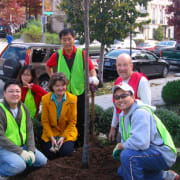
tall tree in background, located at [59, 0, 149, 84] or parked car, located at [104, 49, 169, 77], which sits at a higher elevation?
tall tree in background, located at [59, 0, 149, 84]

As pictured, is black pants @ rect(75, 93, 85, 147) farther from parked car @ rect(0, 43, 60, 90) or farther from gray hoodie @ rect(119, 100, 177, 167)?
parked car @ rect(0, 43, 60, 90)

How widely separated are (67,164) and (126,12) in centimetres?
871

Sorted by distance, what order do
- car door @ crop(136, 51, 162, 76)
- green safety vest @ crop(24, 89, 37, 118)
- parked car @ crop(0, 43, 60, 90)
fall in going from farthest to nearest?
car door @ crop(136, 51, 162, 76), parked car @ crop(0, 43, 60, 90), green safety vest @ crop(24, 89, 37, 118)

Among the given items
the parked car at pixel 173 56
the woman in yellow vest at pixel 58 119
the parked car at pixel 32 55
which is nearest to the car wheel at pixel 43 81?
the parked car at pixel 32 55

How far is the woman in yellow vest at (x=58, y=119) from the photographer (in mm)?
4234

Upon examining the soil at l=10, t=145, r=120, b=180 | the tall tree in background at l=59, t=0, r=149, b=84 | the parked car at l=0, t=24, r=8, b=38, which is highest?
the parked car at l=0, t=24, r=8, b=38

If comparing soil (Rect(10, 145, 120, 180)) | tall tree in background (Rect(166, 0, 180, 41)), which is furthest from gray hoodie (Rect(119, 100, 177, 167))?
tall tree in background (Rect(166, 0, 180, 41))

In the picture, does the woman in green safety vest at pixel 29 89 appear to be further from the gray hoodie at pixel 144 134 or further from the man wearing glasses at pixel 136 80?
the gray hoodie at pixel 144 134

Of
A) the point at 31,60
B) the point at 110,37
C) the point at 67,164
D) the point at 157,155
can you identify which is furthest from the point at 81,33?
the point at 157,155

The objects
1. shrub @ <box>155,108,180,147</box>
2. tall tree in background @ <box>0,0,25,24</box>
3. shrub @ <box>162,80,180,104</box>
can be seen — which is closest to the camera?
shrub @ <box>155,108,180,147</box>

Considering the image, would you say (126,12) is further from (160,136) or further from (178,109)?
(160,136)

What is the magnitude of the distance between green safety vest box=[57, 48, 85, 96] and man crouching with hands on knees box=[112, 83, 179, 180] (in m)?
1.30

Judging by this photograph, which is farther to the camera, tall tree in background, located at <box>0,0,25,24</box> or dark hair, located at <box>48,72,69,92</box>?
tall tree in background, located at <box>0,0,25,24</box>

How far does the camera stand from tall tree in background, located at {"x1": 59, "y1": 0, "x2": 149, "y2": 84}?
1150cm
